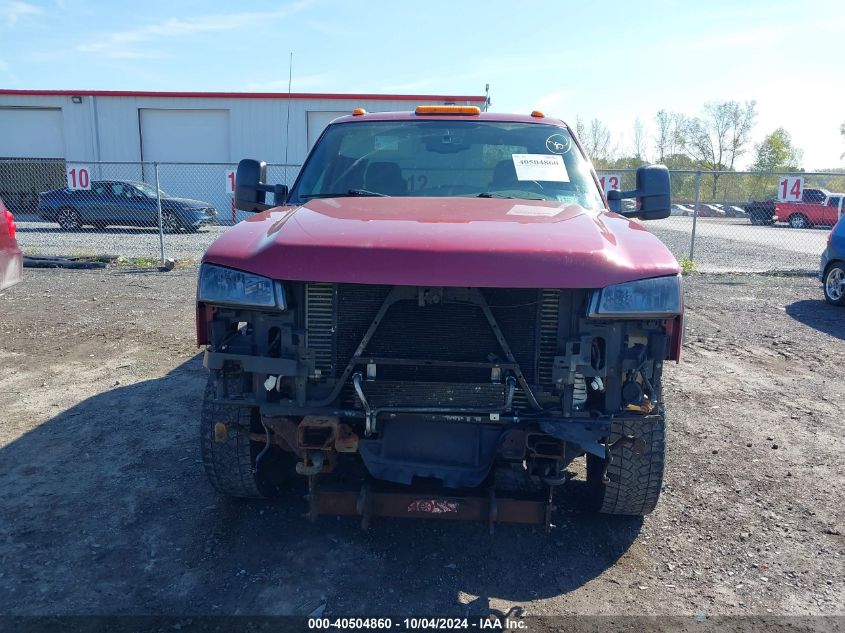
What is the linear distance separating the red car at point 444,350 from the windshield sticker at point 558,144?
4.01 feet

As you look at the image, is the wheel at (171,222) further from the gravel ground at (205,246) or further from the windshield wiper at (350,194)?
the windshield wiper at (350,194)

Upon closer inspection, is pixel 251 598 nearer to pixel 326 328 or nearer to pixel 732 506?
pixel 326 328

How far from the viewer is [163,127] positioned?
24.8m

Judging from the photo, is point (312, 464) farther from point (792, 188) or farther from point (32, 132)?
point (32, 132)

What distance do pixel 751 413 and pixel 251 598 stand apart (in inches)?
158

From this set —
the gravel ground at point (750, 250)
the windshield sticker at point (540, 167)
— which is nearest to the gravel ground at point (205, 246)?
the gravel ground at point (750, 250)

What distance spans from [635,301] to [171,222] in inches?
666

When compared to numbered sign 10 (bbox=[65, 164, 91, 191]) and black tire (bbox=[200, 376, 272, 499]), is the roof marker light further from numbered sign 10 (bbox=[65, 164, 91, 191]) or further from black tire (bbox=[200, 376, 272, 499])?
numbered sign 10 (bbox=[65, 164, 91, 191])

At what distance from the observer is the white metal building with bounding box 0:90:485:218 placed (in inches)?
946

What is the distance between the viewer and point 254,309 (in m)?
2.69

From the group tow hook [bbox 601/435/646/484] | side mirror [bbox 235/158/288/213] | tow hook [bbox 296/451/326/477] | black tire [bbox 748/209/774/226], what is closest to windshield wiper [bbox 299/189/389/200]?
side mirror [bbox 235/158/288/213]

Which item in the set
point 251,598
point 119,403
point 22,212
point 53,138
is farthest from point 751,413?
point 53,138

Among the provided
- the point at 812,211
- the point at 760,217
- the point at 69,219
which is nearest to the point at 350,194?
the point at 69,219

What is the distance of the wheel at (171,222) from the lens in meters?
17.4
